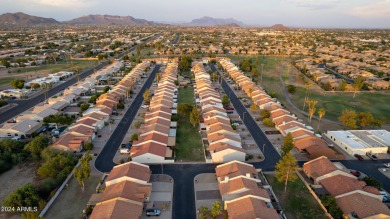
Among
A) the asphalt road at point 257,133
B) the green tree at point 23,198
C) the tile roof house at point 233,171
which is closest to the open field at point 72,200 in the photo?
the green tree at point 23,198

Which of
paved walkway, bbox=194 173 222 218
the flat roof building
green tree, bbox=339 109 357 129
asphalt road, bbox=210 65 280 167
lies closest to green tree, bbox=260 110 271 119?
asphalt road, bbox=210 65 280 167

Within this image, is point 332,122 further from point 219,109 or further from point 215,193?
point 215,193

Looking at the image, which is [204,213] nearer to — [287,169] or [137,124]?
[287,169]

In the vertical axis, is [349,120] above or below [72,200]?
above

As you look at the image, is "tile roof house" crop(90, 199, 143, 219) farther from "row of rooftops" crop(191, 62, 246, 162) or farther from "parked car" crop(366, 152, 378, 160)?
"parked car" crop(366, 152, 378, 160)

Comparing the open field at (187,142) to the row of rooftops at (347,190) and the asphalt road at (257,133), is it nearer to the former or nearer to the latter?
the asphalt road at (257,133)

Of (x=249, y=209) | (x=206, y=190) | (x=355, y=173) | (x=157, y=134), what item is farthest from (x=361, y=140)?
(x=157, y=134)

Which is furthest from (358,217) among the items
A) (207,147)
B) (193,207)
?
(207,147)
